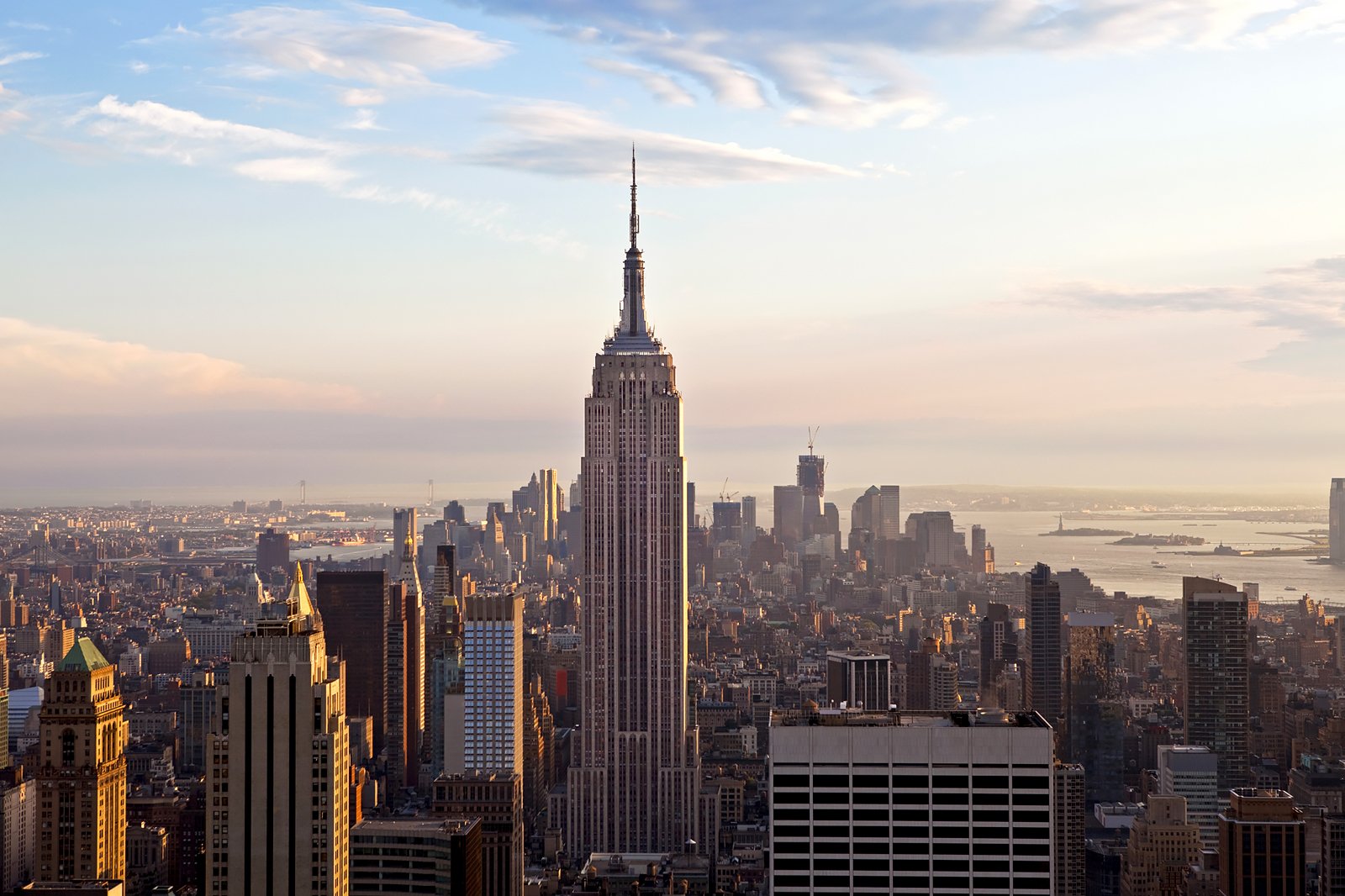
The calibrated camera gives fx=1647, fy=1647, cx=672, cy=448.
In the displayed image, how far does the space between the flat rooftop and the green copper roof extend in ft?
61.2

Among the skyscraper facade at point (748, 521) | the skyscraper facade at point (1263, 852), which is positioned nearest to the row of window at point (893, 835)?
the skyscraper facade at point (1263, 852)

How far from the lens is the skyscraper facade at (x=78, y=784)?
111 feet

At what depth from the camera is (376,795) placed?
39219 millimetres

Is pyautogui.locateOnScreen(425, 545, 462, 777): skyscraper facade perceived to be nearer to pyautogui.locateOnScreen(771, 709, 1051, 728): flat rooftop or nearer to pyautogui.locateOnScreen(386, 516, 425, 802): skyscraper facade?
pyautogui.locateOnScreen(386, 516, 425, 802): skyscraper facade

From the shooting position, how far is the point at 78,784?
112 ft

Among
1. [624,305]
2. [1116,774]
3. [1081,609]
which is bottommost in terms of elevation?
[1116,774]

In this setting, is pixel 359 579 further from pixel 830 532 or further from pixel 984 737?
pixel 984 737

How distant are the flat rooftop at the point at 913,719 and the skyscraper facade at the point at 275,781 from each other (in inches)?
221

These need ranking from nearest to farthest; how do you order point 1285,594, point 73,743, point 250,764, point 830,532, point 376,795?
point 250,764, point 73,743, point 376,795, point 1285,594, point 830,532

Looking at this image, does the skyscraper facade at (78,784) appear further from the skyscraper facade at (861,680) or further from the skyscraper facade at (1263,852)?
the skyscraper facade at (861,680)

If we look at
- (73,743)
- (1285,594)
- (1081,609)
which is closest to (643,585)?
(1081,609)

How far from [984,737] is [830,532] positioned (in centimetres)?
4780

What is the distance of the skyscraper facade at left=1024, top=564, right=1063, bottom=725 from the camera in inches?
2024

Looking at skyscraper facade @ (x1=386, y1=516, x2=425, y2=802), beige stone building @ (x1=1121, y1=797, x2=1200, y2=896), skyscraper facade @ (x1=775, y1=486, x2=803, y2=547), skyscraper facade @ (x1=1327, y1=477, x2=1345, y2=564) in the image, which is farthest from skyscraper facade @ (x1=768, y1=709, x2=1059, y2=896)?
skyscraper facade @ (x1=775, y1=486, x2=803, y2=547)
